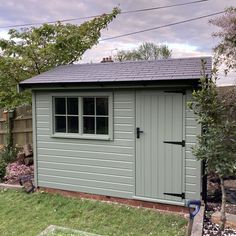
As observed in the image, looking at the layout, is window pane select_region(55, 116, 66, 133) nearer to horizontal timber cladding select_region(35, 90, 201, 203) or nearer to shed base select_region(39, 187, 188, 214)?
horizontal timber cladding select_region(35, 90, 201, 203)

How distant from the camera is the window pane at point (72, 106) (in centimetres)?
593

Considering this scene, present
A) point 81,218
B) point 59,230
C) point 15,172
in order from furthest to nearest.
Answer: point 15,172 < point 81,218 < point 59,230

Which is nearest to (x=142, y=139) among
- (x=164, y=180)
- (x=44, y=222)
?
(x=164, y=180)

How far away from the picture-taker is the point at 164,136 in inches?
207

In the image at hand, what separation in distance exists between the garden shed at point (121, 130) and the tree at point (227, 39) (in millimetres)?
3514

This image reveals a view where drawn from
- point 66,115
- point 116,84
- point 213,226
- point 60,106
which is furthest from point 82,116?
point 213,226

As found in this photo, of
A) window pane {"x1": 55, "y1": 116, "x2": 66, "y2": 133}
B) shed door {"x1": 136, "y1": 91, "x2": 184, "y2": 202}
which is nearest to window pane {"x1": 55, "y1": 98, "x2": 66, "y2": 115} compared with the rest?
window pane {"x1": 55, "y1": 116, "x2": 66, "y2": 133}

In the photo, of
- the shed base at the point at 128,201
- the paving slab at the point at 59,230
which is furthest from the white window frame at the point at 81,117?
the paving slab at the point at 59,230

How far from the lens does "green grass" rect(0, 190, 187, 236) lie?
456cm

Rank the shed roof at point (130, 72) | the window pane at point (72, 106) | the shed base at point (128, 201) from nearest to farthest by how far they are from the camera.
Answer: the shed roof at point (130, 72) → the shed base at point (128, 201) → the window pane at point (72, 106)

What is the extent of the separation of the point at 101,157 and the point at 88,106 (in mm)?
975

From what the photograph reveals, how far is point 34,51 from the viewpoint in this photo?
9.32 meters

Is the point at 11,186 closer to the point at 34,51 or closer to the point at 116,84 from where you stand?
the point at 116,84

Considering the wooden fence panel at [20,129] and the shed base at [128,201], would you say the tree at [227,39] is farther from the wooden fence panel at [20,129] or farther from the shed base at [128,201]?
the wooden fence panel at [20,129]
